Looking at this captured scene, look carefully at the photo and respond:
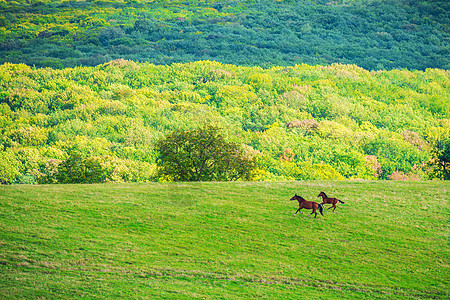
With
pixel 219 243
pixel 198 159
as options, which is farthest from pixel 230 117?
pixel 219 243

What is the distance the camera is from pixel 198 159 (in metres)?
47.1

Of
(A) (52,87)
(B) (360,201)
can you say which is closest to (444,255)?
(B) (360,201)

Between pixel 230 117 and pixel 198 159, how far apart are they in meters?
100

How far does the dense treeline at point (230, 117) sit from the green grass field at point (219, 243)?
32.6 metres

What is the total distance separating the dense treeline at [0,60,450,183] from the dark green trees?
20319 mm

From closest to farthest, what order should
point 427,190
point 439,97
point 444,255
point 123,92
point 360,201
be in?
point 444,255
point 360,201
point 427,190
point 123,92
point 439,97

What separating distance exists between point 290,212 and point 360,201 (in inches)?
274

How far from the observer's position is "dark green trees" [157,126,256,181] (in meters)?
46.8

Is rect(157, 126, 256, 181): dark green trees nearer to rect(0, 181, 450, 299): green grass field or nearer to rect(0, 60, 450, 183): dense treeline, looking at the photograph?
rect(0, 181, 450, 299): green grass field

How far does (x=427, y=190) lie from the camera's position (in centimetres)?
4006

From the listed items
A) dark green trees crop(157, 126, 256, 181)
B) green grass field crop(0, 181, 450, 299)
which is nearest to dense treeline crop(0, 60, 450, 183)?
dark green trees crop(157, 126, 256, 181)

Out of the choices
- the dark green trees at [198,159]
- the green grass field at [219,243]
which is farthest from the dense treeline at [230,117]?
the green grass field at [219,243]

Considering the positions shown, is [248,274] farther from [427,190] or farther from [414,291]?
[427,190]

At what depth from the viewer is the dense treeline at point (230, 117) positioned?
331ft
